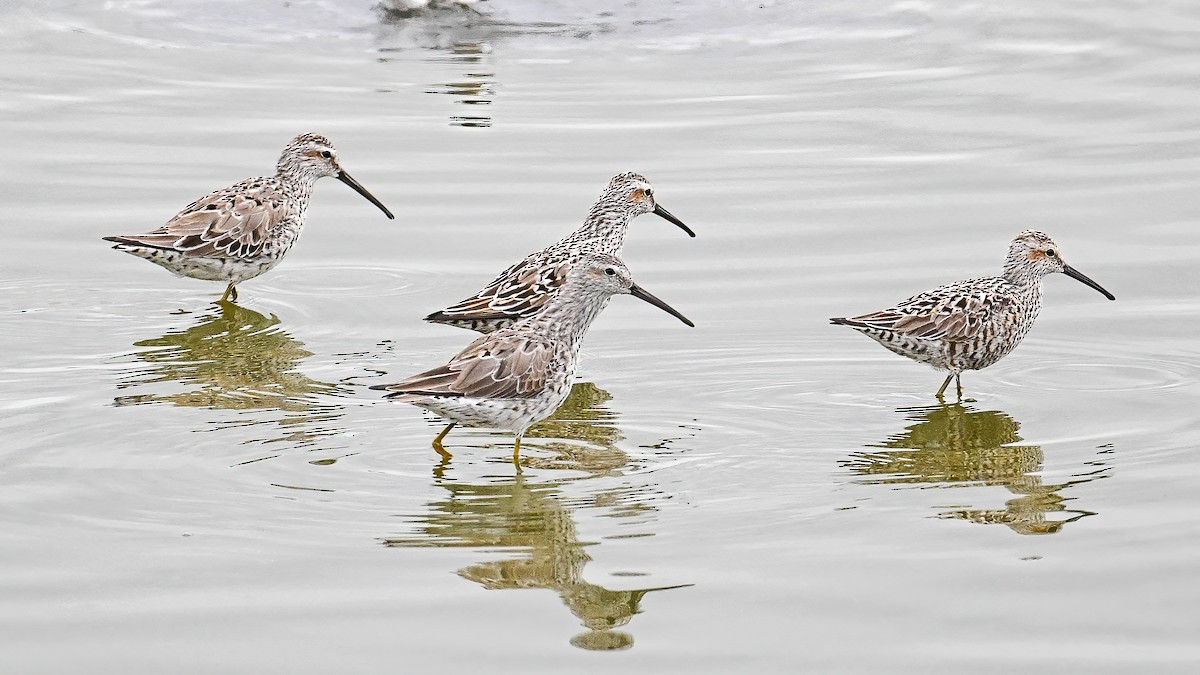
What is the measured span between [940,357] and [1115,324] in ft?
5.43

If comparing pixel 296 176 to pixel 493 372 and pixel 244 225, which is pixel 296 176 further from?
pixel 493 372

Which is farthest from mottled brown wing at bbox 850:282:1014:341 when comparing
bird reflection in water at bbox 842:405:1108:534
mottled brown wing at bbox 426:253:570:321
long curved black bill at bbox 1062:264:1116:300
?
mottled brown wing at bbox 426:253:570:321

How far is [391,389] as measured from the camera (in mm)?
8625

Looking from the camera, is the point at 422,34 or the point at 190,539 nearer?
the point at 190,539

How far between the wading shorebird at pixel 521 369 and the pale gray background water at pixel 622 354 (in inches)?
10.9

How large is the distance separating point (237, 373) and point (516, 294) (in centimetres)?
170

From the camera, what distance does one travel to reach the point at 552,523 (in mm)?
7824

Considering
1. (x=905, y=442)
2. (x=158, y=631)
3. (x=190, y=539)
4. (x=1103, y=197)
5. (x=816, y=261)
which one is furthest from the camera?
(x=1103, y=197)

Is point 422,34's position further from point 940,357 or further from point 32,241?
point 940,357

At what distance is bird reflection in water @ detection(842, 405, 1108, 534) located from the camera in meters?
8.01

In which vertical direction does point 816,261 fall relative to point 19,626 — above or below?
above

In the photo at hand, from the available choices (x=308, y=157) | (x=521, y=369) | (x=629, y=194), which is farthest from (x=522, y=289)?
(x=308, y=157)

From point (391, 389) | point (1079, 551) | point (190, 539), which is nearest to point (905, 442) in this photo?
point (1079, 551)

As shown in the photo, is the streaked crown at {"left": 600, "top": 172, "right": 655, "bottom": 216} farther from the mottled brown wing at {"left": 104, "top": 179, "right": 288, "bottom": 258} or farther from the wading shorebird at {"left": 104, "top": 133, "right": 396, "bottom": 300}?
the mottled brown wing at {"left": 104, "top": 179, "right": 288, "bottom": 258}
